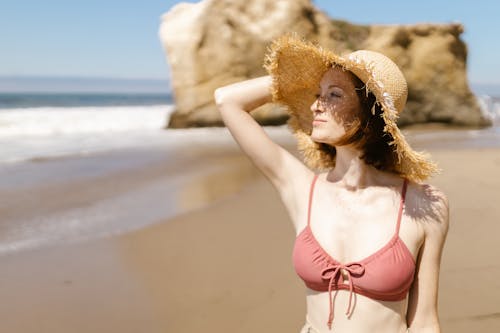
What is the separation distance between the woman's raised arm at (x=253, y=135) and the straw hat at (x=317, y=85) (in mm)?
116

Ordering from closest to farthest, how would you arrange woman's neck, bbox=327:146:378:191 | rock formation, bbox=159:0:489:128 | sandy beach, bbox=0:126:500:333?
woman's neck, bbox=327:146:378:191, sandy beach, bbox=0:126:500:333, rock formation, bbox=159:0:489:128

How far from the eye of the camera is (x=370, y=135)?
205 centimetres

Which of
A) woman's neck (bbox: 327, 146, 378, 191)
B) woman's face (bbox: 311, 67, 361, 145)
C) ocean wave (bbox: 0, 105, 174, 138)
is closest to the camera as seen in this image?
woman's face (bbox: 311, 67, 361, 145)

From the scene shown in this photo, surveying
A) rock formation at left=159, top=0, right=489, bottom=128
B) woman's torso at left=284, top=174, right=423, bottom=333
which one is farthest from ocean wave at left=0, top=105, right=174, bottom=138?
woman's torso at left=284, top=174, right=423, bottom=333

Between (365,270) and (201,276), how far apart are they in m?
3.01

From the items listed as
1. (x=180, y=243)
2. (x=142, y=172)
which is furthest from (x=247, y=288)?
(x=142, y=172)

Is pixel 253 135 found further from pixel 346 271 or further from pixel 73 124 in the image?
pixel 73 124

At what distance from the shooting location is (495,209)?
6551 millimetres

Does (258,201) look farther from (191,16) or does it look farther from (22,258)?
(191,16)

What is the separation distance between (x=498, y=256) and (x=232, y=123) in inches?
147

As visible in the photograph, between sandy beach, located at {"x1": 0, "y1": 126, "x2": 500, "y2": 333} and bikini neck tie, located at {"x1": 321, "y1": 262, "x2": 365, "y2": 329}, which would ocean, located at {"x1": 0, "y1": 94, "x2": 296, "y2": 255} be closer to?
sandy beach, located at {"x1": 0, "y1": 126, "x2": 500, "y2": 333}

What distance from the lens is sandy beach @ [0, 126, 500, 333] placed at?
4012 millimetres

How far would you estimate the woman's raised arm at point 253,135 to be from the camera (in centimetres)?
220

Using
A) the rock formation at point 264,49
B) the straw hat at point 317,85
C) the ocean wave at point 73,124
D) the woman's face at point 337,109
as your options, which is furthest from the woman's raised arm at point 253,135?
the ocean wave at point 73,124
